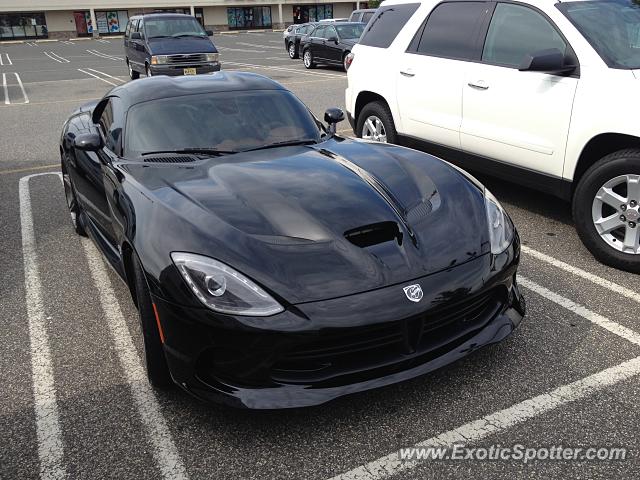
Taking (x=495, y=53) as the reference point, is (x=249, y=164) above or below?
below

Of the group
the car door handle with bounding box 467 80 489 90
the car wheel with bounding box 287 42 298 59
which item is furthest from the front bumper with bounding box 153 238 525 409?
the car wheel with bounding box 287 42 298 59

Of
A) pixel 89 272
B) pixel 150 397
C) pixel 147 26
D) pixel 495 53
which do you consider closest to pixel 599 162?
pixel 495 53

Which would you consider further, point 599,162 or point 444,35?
point 444,35

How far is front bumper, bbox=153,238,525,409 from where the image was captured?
8.11 ft

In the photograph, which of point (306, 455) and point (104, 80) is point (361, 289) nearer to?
point (306, 455)

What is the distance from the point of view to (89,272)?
4.61 meters

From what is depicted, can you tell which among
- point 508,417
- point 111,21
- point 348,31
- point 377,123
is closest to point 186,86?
point 377,123

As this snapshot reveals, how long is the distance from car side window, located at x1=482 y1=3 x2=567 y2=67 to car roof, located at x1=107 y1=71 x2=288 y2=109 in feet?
6.42

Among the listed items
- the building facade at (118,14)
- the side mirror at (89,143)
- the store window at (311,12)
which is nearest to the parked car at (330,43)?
the side mirror at (89,143)

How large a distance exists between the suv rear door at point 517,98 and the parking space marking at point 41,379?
371 centimetres

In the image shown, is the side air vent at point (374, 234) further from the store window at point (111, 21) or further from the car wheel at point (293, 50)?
the store window at point (111, 21)

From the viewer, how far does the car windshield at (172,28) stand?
15.8 m

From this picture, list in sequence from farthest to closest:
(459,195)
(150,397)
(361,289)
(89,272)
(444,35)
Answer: (444,35) → (89,272) → (459,195) → (150,397) → (361,289)

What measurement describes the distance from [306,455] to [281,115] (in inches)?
94.4
